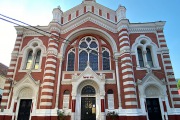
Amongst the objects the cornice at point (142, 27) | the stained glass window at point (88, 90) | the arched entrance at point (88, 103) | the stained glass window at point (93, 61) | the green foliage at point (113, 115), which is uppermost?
the cornice at point (142, 27)

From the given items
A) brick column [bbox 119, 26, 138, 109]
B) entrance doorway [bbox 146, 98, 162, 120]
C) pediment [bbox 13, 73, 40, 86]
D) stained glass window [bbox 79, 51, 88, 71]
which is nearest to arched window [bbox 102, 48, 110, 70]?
brick column [bbox 119, 26, 138, 109]

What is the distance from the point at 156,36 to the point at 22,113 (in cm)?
1601

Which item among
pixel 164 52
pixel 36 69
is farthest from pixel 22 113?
pixel 164 52

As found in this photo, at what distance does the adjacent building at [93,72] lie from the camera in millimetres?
13148

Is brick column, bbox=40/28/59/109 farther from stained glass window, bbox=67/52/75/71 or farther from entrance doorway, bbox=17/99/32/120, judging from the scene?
entrance doorway, bbox=17/99/32/120

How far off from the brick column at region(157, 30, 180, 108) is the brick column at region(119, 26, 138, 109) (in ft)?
11.6

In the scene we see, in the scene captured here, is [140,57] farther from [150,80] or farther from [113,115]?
[113,115]

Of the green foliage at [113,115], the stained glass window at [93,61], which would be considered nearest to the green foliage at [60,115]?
the green foliage at [113,115]

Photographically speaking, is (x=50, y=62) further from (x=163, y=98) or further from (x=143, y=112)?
(x=163, y=98)

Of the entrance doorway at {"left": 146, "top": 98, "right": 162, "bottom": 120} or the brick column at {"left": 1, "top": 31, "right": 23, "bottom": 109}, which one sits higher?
the brick column at {"left": 1, "top": 31, "right": 23, "bottom": 109}

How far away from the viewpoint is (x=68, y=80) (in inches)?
576

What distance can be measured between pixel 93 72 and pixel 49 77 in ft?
14.1

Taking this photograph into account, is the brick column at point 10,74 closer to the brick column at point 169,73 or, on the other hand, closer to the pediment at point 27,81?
the pediment at point 27,81

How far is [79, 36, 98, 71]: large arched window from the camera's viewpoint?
51.0 ft
